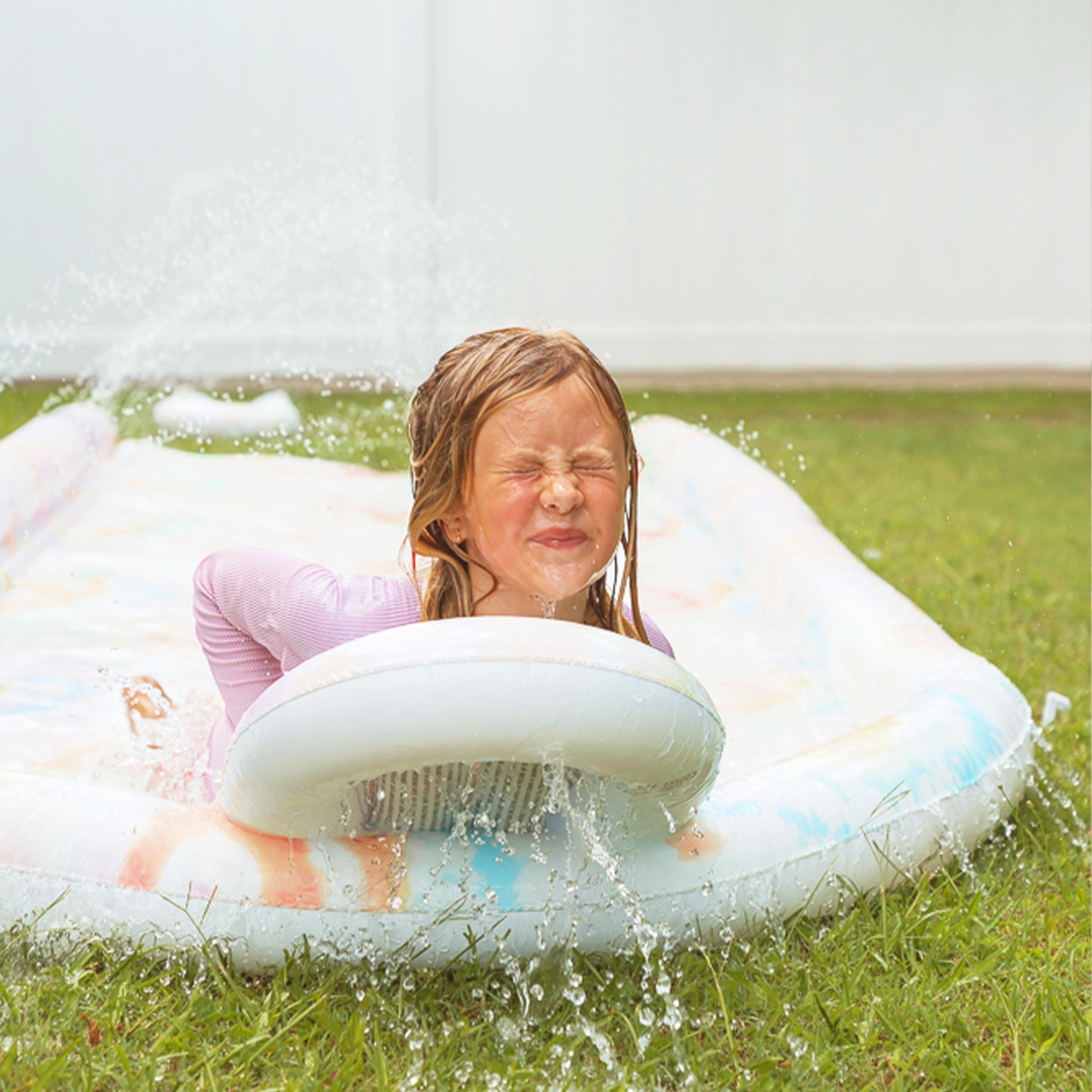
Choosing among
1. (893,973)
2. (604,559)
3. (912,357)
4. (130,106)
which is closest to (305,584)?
(604,559)

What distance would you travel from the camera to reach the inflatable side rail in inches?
80.0

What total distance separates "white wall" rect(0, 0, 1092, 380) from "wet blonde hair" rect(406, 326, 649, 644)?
0.53 meters

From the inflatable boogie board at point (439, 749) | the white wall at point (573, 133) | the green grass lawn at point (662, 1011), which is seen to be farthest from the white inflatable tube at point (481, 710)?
the white wall at point (573, 133)

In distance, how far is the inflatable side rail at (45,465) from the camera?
2031 mm

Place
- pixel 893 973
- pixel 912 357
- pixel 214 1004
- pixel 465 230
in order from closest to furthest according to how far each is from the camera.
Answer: pixel 214 1004 → pixel 893 973 → pixel 465 230 → pixel 912 357

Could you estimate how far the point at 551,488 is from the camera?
1.04 m

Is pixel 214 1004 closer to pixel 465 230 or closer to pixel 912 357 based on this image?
pixel 465 230

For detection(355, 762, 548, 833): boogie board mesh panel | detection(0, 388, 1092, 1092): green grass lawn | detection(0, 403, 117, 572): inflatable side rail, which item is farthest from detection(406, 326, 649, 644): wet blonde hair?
detection(0, 403, 117, 572): inflatable side rail

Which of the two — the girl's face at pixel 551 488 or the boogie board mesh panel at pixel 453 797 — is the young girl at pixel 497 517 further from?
the boogie board mesh panel at pixel 453 797

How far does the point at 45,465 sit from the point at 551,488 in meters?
1.43

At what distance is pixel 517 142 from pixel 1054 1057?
1418 millimetres

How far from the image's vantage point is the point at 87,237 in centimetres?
207

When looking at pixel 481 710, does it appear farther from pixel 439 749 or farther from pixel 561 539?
pixel 561 539

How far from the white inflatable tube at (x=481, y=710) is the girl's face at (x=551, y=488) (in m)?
0.10
